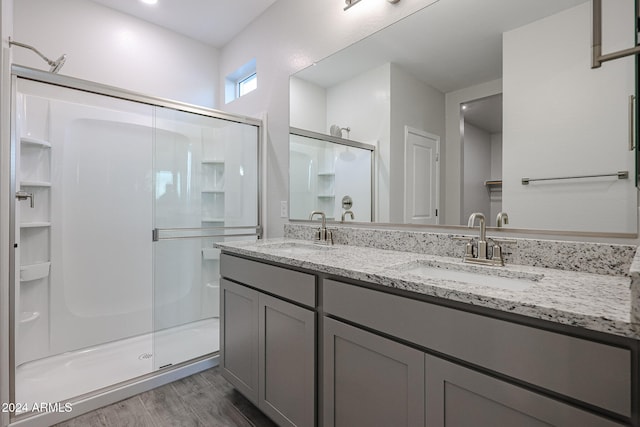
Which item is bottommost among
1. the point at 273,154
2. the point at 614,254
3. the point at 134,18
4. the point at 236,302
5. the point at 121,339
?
the point at 121,339

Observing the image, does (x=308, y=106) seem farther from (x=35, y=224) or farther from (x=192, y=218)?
(x=35, y=224)

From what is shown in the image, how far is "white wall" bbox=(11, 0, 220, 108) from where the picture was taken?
85.8 inches

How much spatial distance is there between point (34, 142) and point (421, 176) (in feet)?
8.22

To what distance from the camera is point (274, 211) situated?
96.0 inches

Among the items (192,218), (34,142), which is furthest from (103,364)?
(34,142)

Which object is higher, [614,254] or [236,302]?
[614,254]

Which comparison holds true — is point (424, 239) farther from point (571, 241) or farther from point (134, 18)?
point (134, 18)

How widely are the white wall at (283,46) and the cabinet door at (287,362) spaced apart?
104 centimetres

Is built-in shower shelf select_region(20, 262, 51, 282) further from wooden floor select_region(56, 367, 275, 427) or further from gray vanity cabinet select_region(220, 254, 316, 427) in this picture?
gray vanity cabinet select_region(220, 254, 316, 427)

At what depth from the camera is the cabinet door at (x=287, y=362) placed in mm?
1232

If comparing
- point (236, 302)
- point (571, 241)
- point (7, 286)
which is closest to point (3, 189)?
point (7, 286)

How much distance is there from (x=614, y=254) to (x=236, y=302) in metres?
1.61

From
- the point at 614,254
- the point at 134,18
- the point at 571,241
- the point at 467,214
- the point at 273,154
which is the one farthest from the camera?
the point at 134,18

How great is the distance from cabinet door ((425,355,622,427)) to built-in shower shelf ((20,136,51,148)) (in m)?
2.69
